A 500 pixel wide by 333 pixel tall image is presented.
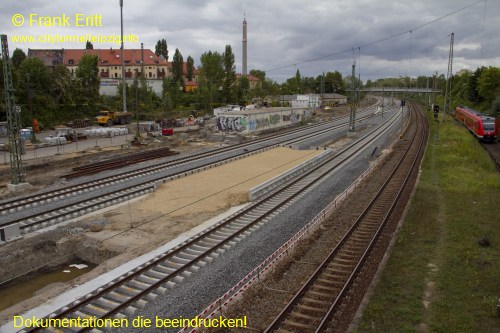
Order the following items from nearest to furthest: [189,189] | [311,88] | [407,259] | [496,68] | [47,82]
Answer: [407,259] < [189,189] < [47,82] < [496,68] < [311,88]

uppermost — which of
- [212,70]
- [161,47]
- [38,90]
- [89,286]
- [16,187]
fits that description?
[161,47]

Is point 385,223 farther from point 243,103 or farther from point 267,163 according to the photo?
point 243,103

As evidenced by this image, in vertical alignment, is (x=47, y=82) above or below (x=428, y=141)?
above

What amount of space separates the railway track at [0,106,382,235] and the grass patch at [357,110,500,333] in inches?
568

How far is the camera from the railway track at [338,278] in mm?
10039

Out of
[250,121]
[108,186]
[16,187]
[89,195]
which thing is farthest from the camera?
[250,121]

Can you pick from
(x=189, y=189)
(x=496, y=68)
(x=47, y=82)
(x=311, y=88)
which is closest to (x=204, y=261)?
(x=189, y=189)

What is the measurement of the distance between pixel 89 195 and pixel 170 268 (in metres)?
11.5

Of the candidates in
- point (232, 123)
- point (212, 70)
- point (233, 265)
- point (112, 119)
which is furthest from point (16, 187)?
point (212, 70)

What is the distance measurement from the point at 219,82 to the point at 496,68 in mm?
60220

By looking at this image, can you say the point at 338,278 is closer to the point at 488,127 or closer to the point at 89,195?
the point at 89,195

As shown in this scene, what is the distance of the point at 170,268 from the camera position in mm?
13484

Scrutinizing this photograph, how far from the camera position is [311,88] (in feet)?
543

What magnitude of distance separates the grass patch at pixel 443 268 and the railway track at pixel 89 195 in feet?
47.3
